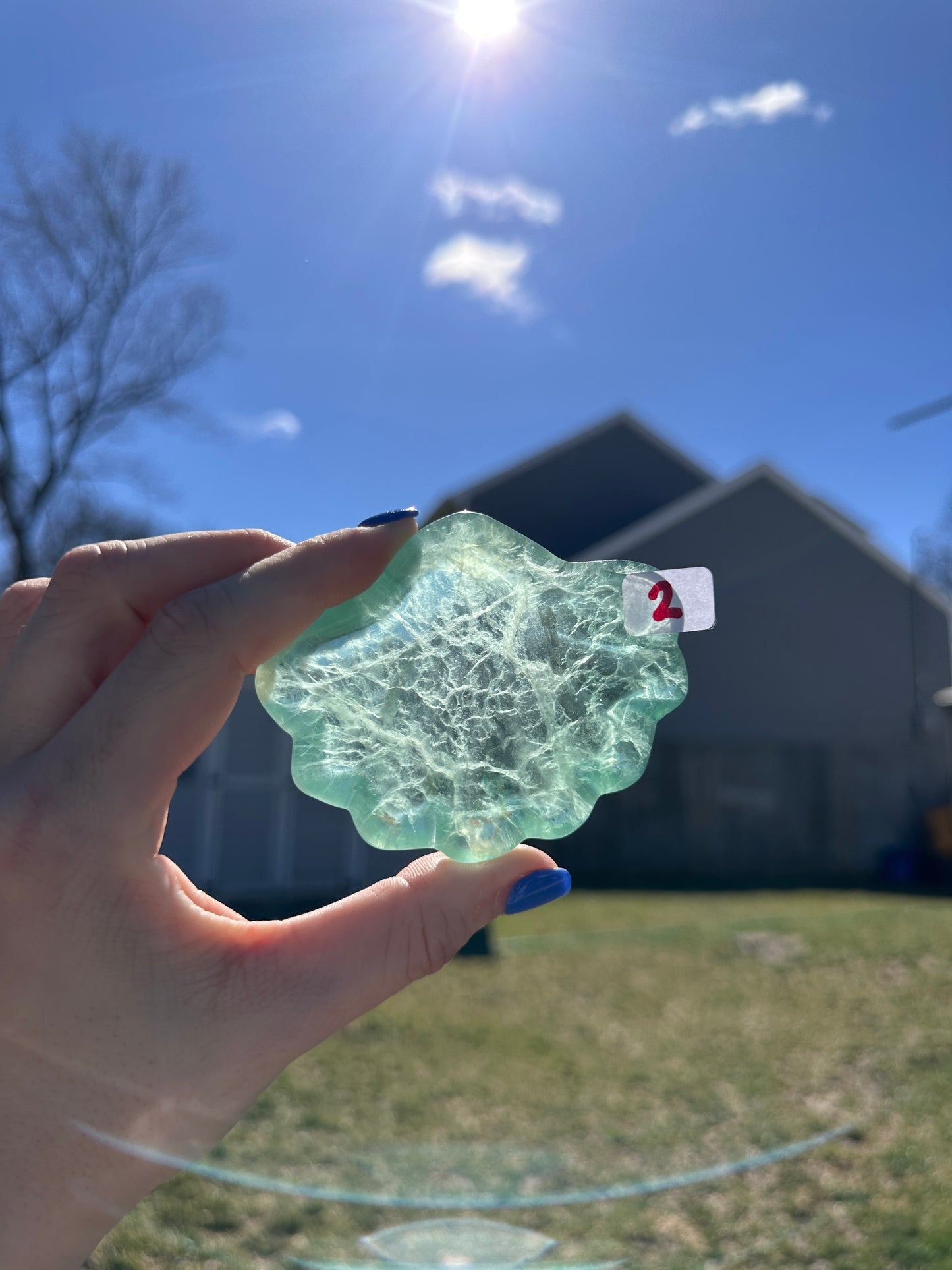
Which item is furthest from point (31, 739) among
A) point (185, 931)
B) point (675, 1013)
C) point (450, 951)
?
point (675, 1013)

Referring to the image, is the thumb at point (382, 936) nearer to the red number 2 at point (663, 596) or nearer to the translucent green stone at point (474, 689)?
the translucent green stone at point (474, 689)

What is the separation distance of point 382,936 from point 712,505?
947 centimetres

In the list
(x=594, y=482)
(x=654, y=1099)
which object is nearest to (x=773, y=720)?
(x=594, y=482)

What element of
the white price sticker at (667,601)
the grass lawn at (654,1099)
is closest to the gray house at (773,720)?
the grass lawn at (654,1099)

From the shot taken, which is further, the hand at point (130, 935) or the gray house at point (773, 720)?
the gray house at point (773, 720)

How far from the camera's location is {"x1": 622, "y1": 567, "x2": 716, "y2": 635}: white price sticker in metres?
1.47

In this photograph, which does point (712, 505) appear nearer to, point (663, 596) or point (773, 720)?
point (773, 720)

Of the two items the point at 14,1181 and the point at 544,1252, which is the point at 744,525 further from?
the point at 14,1181

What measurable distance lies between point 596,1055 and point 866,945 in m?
2.77

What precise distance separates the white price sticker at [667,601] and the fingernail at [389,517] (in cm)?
40

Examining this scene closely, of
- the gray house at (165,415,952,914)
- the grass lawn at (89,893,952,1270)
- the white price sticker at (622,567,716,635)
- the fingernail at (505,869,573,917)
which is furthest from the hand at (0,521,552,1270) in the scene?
the gray house at (165,415,952,914)

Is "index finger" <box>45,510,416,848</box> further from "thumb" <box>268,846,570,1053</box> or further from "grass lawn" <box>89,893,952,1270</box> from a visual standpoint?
"grass lawn" <box>89,893,952,1270</box>

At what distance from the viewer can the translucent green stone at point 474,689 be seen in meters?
1.47

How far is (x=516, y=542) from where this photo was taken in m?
1.52
